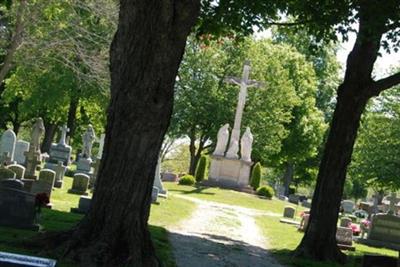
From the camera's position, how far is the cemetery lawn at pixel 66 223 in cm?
895

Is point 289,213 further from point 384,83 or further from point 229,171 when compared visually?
point 384,83

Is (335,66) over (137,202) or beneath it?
over

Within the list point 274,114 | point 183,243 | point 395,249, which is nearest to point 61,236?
point 183,243

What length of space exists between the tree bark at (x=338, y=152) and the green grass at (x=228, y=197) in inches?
632

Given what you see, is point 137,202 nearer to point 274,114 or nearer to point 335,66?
point 274,114

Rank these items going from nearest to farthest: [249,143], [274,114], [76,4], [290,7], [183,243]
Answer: [183,243] → [290,7] → [76,4] → [249,143] → [274,114]

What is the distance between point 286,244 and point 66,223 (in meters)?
6.60

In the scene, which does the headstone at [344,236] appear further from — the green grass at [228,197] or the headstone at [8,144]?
the headstone at [8,144]

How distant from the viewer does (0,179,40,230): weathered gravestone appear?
11328 millimetres

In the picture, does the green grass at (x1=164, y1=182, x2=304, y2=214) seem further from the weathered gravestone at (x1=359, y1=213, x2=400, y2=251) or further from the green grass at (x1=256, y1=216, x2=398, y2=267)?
the weathered gravestone at (x1=359, y1=213, x2=400, y2=251)

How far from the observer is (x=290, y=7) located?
54.0 feet

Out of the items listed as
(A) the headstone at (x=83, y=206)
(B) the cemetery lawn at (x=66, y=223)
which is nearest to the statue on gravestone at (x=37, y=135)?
(B) the cemetery lawn at (x=66, y=223)

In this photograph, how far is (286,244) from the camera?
56.9ft

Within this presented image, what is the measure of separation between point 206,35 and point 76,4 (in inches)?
195
